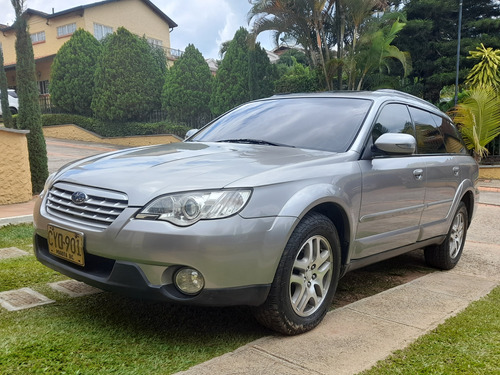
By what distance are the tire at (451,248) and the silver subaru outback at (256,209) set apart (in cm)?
90

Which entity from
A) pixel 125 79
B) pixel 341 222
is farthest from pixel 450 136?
pixel 125 79

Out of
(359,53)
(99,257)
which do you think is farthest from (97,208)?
(359,53)

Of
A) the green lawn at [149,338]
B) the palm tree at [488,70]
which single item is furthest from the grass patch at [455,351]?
the palm tree at [488,70]

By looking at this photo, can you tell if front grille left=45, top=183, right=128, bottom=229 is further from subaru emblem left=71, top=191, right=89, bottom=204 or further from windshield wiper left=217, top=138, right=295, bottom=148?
windshield wiper left=217, top=138, right=295, bottom=148

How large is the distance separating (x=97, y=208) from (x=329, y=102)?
2.21m

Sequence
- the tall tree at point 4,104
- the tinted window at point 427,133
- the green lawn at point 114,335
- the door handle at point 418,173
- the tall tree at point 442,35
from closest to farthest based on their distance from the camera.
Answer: the green lawn at point 114,335 < the door handle at point 418,173 < the tinted window at point 427,133 < the tall tree at point 4,104 < the tall tree at point 442,35

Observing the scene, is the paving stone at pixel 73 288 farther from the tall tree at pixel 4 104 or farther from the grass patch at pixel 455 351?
the tall tree at pixel 4 104

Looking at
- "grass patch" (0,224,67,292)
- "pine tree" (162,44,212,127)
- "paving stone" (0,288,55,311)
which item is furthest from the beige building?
"paving stone" (0,288,55,311)

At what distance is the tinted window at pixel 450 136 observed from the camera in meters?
4.97

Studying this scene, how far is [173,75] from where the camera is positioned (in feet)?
71.0

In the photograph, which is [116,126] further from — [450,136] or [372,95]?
[372,95]

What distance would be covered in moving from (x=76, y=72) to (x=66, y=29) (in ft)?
34.0

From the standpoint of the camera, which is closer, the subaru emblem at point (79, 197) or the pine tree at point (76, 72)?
the subaru emblem at point (79, 197)

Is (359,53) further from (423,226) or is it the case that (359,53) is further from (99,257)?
(99,257)
